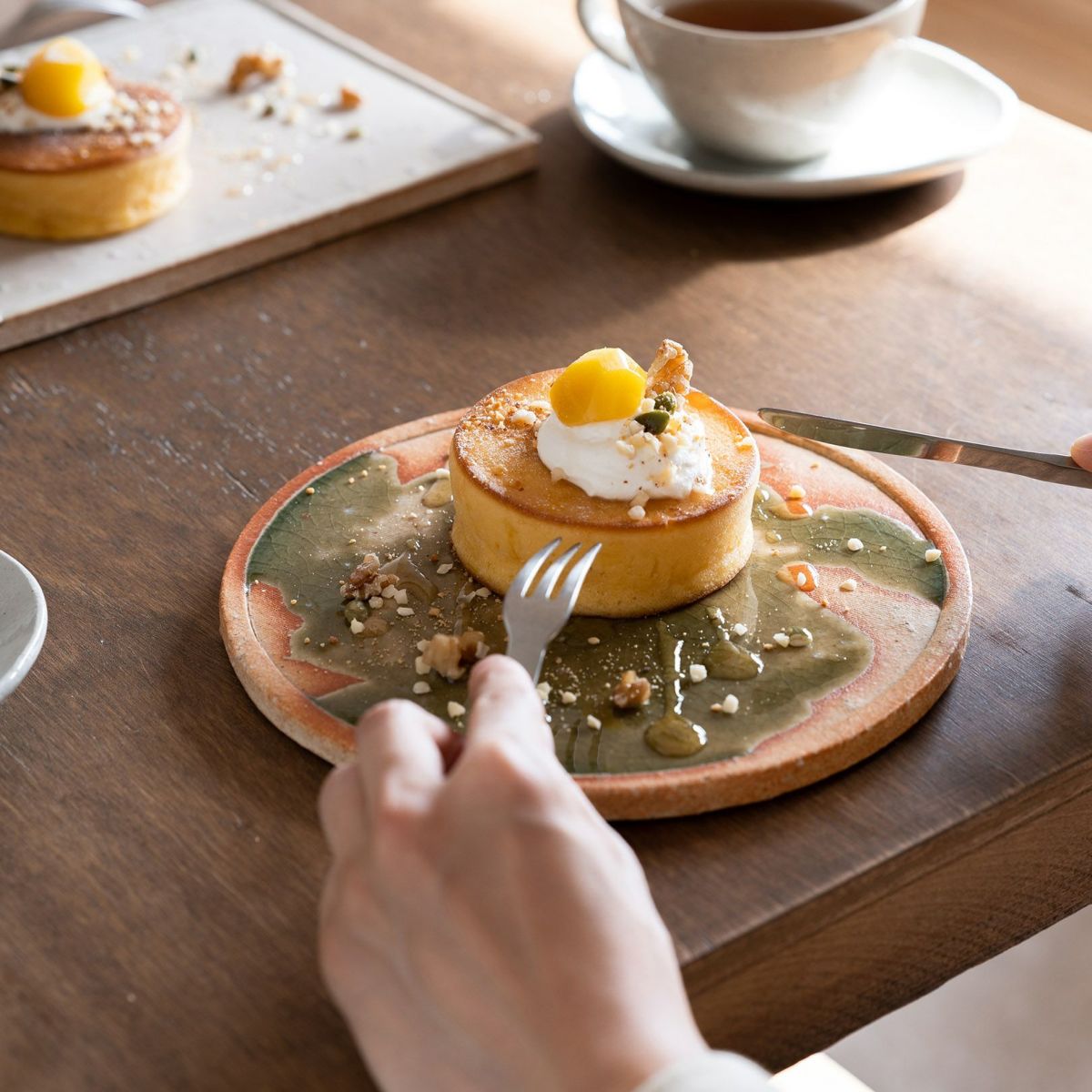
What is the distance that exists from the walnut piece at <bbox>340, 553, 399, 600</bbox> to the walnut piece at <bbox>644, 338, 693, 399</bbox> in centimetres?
23

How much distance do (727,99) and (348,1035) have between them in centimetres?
105

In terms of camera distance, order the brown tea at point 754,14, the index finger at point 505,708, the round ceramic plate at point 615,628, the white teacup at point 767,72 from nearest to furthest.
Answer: the index finger at point 505,708
the round ceramic plate at point 615,628
the white teacup at point 767,72
the brown tea at point 754,14

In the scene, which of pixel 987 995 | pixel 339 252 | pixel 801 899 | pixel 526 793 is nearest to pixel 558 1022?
pixel 526 793

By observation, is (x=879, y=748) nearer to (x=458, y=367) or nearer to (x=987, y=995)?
(x=458, y=367)

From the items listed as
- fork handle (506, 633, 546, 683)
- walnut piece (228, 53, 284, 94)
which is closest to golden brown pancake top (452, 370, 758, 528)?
fork handle (506, 633, 546, 683)

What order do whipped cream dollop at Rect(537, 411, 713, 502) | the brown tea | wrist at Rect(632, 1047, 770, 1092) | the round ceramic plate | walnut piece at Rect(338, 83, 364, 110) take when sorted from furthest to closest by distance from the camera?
walnut piece at Rect(338, 83, 364, 110), the brown tea, whipped cream dollop at Rect(537, 411, 713, 502), the round ceramic plate, wrist at Rect(632, 1047, 770, 1092)

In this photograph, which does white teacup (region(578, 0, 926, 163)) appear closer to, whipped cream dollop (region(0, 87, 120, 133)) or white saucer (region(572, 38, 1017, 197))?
white saucer (region(572, 38, 1017, 197))

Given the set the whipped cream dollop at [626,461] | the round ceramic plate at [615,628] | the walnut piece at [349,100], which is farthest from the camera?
the walnut piece at [349,100]

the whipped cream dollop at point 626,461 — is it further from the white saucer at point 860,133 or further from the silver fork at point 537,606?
the white saucer at point 860,133

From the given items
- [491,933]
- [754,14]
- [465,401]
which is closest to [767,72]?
[754,14]

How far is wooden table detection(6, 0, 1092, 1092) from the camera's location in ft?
2.52

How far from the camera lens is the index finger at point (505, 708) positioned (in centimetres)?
70

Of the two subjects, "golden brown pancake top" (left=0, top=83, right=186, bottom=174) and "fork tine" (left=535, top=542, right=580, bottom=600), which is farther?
"golden brown pancake top" (left=0, top=83, right=186, bottom=174)

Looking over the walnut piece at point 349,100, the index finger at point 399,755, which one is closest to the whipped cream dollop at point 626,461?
the index finger at point 399,755
